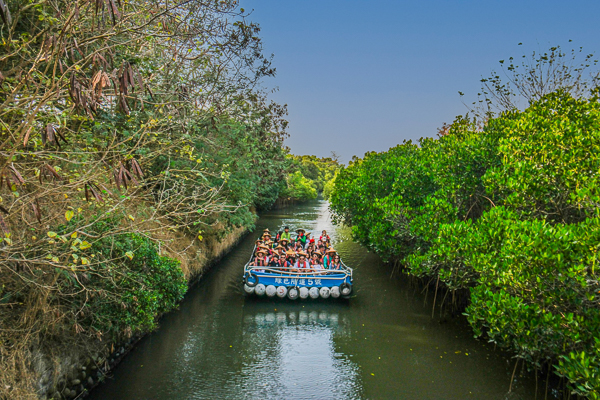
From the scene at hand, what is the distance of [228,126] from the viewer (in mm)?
17719

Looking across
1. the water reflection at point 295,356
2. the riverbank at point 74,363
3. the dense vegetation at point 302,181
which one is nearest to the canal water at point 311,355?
the water reflection at point 295,356

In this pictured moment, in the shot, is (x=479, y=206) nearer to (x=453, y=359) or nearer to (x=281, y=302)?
(x=453, y=359)

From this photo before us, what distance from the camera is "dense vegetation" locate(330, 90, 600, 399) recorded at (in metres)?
6.17

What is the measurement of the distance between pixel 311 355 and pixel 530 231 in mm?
6695

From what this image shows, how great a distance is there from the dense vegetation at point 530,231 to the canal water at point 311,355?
63.3 inches

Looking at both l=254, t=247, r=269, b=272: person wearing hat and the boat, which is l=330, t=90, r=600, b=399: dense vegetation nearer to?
the boat

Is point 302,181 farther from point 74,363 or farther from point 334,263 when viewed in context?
point 74,363

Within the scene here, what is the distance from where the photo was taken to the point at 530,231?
23.2ft

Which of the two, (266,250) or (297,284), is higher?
(266,250)

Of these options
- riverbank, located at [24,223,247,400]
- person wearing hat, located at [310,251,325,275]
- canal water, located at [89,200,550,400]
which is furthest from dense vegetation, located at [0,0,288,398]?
person wearing hat, located at [310,251,325,275]

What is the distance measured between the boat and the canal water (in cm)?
49

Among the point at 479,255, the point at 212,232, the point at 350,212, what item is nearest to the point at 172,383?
the point at 479,255

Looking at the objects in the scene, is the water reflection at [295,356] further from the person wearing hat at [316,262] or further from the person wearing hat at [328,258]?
the person wearing hat at [328,258]

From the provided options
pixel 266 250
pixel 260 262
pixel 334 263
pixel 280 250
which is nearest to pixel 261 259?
pixel 260 262
